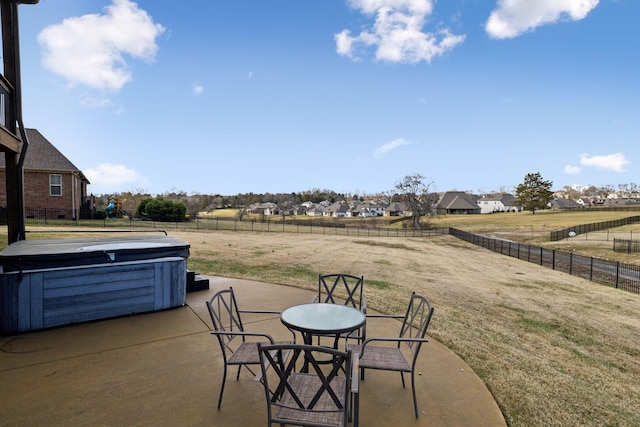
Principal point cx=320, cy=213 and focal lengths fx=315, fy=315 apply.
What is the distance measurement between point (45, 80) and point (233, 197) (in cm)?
9797

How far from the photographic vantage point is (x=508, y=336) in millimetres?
5359

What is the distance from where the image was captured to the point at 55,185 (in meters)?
21.6

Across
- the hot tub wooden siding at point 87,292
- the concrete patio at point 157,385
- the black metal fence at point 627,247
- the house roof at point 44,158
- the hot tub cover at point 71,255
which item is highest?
the house roof at point 44,158

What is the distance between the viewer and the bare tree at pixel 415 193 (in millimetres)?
50062

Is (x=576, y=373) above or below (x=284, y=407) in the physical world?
below

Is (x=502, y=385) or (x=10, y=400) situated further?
Result: (x=502, y=385)

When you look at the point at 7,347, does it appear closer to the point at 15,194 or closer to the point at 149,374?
the point at 149,374

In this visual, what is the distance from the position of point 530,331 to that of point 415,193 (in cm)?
4603

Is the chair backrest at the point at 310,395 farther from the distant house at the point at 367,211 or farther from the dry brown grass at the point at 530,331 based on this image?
the distant house at the point at 367,211

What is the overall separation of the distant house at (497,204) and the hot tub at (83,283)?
10980 centimetres

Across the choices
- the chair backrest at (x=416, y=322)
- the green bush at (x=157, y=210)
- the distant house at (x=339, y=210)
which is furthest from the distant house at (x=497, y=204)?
the chair backrest at (x=416, y=322)

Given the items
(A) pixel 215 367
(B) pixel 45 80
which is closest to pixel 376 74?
(B) pixel 45 80

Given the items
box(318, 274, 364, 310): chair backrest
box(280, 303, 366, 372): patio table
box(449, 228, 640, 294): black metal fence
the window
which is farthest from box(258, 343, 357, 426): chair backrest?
A: the window

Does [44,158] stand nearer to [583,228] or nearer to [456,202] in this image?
[583,228]
